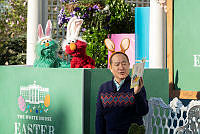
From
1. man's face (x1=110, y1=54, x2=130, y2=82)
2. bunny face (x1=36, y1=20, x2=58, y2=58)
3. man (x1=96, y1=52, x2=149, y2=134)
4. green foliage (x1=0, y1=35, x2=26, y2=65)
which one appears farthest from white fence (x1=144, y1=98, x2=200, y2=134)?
green foliage (x1=0, y1=35, x2=26, y2=65)

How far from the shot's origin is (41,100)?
3359mm

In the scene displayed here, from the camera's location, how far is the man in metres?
2.99

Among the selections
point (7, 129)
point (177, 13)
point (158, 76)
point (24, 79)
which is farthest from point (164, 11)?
point (7, 129)

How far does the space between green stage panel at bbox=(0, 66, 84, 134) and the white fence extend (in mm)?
715

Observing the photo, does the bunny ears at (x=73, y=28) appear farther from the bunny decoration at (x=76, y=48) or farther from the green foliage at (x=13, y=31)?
the green foliage at (x=13, y=31)

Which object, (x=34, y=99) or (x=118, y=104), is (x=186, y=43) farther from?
(x=34, y=99)

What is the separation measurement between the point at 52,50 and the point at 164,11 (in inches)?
66.8

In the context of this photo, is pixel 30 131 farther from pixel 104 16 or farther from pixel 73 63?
pixel 104 16

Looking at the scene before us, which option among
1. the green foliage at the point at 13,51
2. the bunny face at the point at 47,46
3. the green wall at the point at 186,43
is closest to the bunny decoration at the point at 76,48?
the bunny face at the point at 47,46

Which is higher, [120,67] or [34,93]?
[120,67]

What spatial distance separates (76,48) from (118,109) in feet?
3.05

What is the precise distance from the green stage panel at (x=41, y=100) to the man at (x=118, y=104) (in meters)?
0.21

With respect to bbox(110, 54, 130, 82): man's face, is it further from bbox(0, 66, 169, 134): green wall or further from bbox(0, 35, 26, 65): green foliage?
bbox(0, 35, 26, 65): green foliage

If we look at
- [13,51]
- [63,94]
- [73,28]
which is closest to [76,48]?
[73,28]
